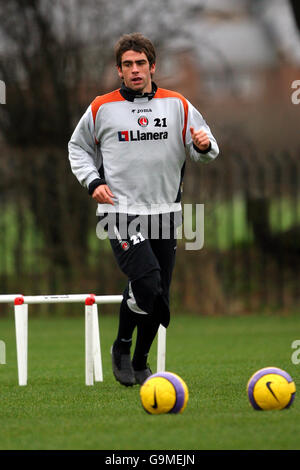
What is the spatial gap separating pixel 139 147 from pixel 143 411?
5.72 ft

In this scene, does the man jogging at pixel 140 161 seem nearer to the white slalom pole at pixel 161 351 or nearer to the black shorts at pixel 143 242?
the black shorts at pixel 143 242

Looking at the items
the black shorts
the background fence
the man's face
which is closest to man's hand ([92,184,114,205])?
the black shorts

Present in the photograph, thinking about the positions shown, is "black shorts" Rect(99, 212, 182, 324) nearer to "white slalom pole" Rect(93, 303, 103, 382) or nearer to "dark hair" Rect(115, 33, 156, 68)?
"white slalom pole" Rect(93, 303, 103, 382)

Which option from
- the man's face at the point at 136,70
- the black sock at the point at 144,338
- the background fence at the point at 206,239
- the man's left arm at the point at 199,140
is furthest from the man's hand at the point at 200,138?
the background fence at the point at 206,239

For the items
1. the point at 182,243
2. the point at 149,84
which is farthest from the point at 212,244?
the point at 149,84

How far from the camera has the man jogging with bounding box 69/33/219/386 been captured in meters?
5.91

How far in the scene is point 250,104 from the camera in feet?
48.5

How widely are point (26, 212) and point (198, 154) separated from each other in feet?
24.3

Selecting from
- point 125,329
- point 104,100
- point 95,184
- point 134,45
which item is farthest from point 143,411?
point 134,45

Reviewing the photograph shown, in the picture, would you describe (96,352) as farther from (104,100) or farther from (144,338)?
(104,100)

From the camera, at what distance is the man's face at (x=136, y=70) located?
599 cm

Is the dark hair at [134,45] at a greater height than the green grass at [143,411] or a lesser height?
greater

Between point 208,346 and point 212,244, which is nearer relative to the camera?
point 208,346

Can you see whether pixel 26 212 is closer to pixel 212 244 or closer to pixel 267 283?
pixel 212 244
